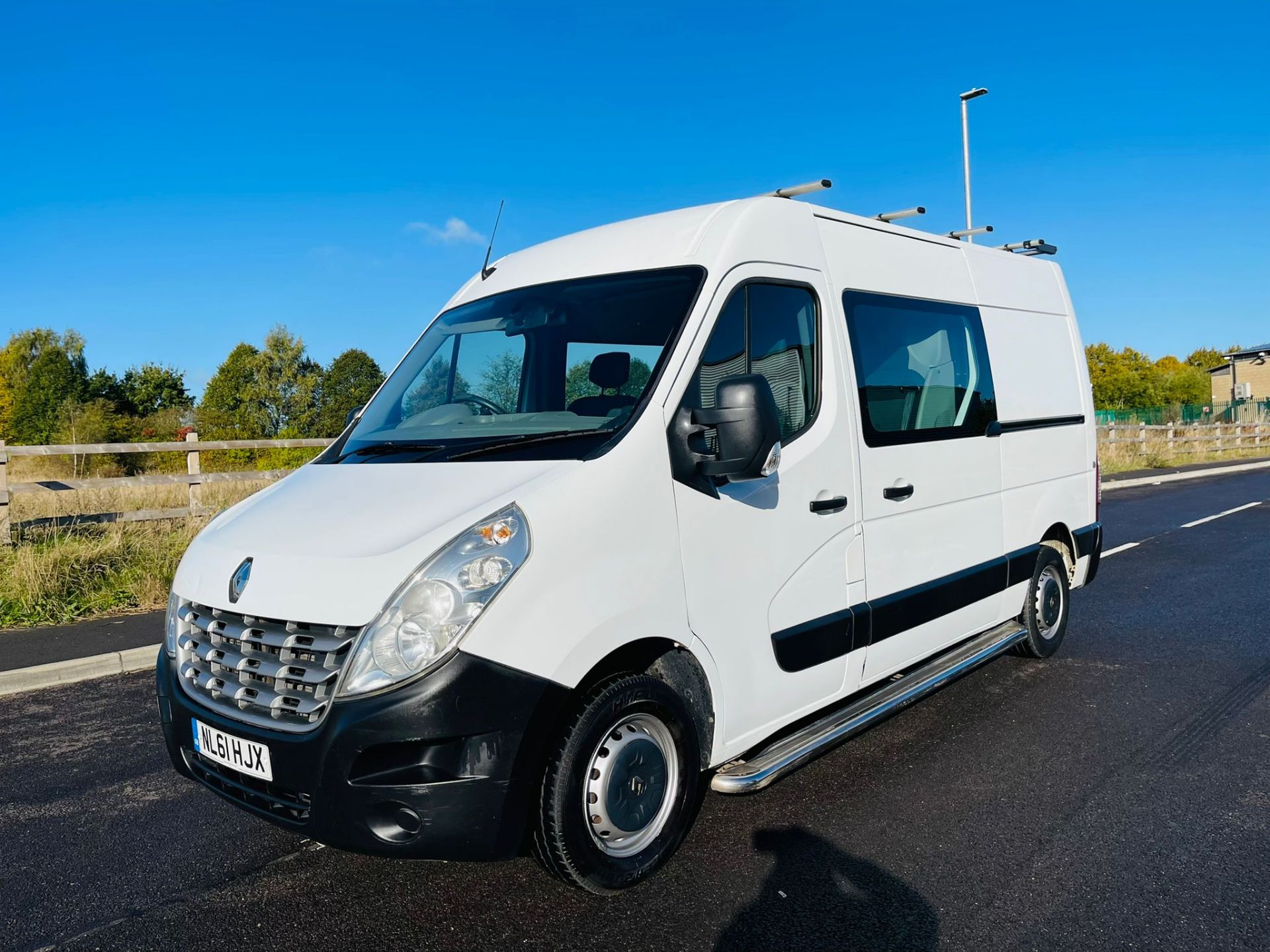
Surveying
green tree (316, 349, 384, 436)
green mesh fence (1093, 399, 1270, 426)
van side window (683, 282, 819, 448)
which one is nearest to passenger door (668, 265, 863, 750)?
van side window (683, 282, 819, 448)

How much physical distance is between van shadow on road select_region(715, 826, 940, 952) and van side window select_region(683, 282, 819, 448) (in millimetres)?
1573

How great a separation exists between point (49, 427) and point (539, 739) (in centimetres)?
6371

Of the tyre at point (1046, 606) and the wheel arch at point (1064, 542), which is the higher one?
the wheel arch at point (1064, 542)

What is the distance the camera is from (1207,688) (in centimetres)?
536

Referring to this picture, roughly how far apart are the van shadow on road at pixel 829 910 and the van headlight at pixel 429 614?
4.09ft

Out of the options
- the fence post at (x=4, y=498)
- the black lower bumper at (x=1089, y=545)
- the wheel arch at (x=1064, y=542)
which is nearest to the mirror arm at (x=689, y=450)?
the wheel arch at (x=1064, y=542)

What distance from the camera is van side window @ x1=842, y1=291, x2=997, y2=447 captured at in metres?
4.25

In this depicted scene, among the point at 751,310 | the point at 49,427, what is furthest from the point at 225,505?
the point at 49,427

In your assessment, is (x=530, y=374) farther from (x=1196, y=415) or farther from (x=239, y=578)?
(x=1196, y=415)

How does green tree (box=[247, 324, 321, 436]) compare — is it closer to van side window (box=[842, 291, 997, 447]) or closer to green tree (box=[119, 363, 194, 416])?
green tree (box=[119, 363, 194, 416])

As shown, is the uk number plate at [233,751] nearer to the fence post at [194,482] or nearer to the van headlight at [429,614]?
the van headlight at [429,614]

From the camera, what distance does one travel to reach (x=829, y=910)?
119 inches

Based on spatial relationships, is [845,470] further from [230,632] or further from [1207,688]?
[1207,688]

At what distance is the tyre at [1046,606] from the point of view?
5738mm
